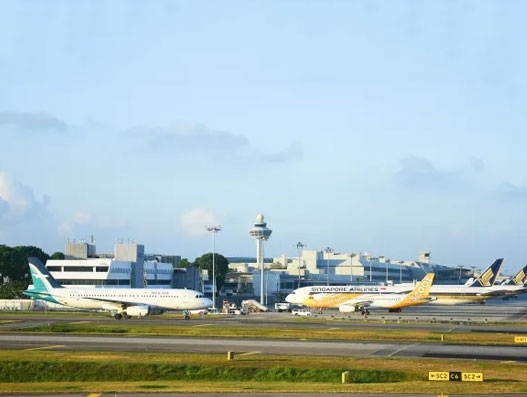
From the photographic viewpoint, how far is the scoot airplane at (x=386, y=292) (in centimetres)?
13512

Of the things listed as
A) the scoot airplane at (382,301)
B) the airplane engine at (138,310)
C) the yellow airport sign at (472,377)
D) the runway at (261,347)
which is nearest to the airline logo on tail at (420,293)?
the scoot airplane at (382,301)

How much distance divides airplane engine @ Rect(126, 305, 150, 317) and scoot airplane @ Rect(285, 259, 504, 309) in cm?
3696

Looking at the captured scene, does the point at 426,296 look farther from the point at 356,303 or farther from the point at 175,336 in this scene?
the point at 175,336

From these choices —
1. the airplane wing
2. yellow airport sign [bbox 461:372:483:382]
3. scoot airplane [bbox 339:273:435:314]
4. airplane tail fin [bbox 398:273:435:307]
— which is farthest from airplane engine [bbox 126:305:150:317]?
yellow airport sign [bbox 461:372:483:382]

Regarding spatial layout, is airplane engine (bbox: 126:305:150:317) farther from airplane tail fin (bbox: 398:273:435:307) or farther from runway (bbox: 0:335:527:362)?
airplane tail fin (bbox: 398:273:435:307)

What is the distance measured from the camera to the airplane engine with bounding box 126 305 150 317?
107875 mm

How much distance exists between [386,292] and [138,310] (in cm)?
5219

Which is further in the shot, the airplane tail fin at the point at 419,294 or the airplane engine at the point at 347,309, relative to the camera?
the airplane engine at the point at 347,309

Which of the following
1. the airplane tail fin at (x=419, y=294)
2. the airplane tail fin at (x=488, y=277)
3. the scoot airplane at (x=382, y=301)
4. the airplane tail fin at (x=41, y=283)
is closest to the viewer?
the airplane tail fin at (x=41, y=283)

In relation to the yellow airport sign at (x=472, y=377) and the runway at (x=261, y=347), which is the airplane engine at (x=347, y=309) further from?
the yellow airport sign at (x=472, y=377)

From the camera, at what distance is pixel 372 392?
35.9 metres

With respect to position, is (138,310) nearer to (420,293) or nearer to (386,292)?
(420,293)

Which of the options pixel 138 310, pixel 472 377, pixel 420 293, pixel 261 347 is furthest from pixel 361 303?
pixel 472 377

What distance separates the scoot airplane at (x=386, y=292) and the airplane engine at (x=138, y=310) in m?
37.0
